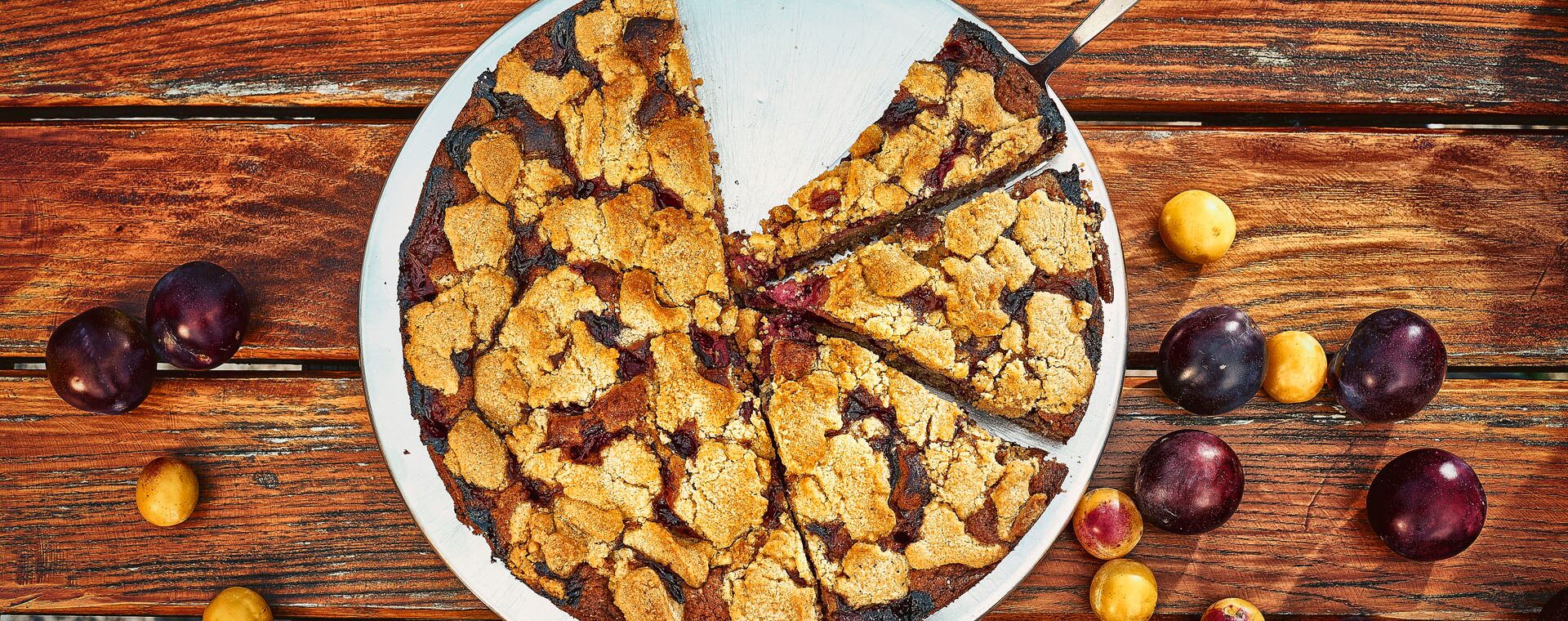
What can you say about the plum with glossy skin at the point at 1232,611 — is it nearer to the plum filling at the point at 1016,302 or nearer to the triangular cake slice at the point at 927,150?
the plum filling at the point at 1016,302

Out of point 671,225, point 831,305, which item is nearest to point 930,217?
point 831,305

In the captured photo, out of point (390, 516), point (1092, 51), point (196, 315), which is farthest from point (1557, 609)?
point (196, 315)

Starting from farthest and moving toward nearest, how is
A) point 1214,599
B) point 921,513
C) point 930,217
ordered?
point 1214,599
point 930,217
point 921,513

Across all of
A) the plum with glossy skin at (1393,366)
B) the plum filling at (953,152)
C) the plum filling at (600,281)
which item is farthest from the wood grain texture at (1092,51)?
the plum filling at (600,281)

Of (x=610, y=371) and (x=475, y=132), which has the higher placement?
(x=475, y=132)

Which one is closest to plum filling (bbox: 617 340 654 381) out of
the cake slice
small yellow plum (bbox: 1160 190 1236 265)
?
the cake slice

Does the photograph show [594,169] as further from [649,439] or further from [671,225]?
[649,439]
